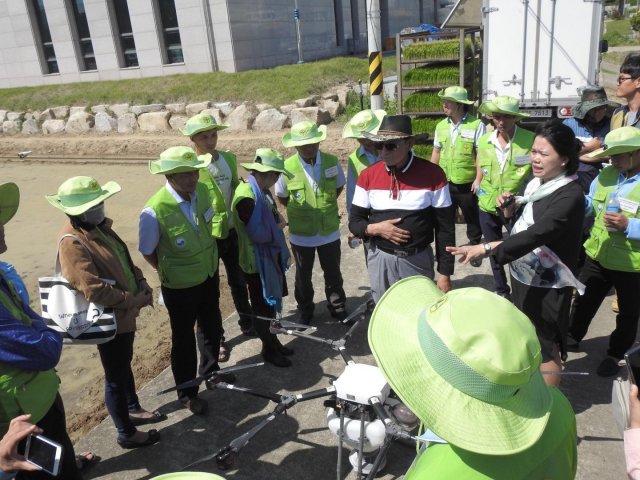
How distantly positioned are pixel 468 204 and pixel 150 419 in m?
4.30

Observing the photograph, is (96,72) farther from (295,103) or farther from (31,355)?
(31,355)

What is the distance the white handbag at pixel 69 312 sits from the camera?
9.81 feet

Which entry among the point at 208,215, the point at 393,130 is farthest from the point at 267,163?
the point at 393,130

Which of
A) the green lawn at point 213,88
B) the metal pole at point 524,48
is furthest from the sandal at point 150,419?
the green lawn at point 213,88

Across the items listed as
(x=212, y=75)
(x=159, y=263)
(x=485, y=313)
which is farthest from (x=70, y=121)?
(x=485, y=313)

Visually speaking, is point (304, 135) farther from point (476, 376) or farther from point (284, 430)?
point (476, 376)

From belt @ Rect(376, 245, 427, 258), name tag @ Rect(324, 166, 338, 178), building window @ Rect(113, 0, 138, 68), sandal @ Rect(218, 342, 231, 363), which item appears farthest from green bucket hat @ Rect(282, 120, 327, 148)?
building window @ Rect(113, 0, 138, 68)

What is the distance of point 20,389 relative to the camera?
7.46 ft

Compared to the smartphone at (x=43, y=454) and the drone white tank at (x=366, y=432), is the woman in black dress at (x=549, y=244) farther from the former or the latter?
the smartphone at (x=43, y=454)

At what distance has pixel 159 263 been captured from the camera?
3.64 m

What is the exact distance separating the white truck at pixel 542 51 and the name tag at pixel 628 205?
515cm

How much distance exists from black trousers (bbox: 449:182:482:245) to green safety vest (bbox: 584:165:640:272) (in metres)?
2.21

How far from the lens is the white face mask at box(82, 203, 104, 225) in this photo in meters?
3.05

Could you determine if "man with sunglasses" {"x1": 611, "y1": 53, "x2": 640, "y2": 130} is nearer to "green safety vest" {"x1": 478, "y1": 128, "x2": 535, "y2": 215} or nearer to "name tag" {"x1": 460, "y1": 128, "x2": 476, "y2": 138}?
"green safety vest" {"x1": 478, "y1": 128, "x2": 535, "y2": 215}
